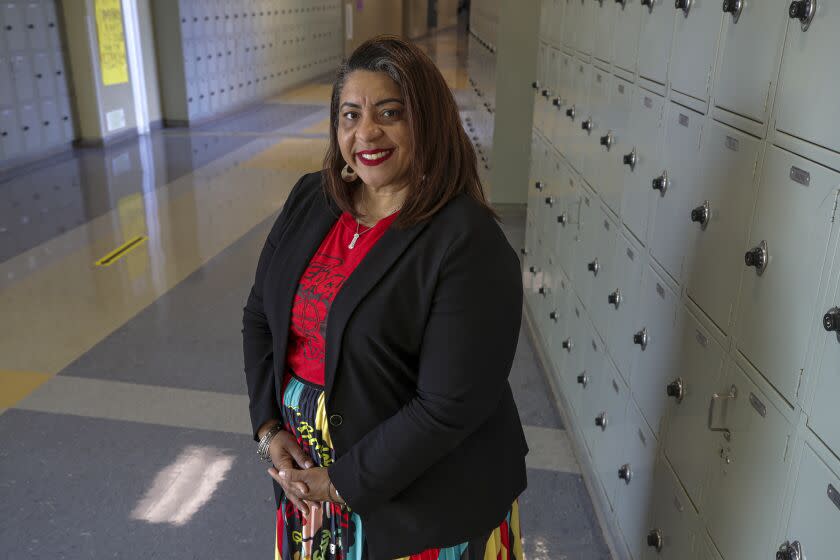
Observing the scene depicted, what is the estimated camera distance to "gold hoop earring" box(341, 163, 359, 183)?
1.45 meters

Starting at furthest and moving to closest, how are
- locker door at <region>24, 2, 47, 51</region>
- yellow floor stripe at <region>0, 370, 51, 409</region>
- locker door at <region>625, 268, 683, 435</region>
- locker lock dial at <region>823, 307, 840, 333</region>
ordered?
locker door at <region>24, 2, 47, 51</region>, yellow floor stripe at <region>0, 370, 51, 409</region>, locker door at <region>625, 268, 683, 435</region>, locker lock dial at <region>823, 307, 840, 333</region>

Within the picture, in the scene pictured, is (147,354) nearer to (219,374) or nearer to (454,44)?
(219,374)

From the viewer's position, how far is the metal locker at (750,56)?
138 centimetres

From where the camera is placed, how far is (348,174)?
4.75 feet

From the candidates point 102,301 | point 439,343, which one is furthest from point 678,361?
point 102,301

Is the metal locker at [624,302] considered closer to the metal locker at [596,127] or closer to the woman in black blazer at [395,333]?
the metal locker at [596,127]

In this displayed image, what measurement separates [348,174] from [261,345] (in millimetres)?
421

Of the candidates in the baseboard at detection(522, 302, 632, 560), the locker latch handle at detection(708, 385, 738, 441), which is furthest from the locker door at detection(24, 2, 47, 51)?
the locker latch handle at detection(708, 385, 738, 441)

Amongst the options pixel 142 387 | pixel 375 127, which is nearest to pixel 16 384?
pixel 142 387

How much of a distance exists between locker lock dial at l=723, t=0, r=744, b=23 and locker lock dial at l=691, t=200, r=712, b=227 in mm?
389

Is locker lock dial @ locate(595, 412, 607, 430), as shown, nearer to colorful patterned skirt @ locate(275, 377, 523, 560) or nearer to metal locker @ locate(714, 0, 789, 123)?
colorful patterned skirt @ locate(275, 377, 523, 560)

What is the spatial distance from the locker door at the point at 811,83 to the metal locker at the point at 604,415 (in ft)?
3.66

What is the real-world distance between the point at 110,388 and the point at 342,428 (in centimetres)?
233

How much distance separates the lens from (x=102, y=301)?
4.23m
